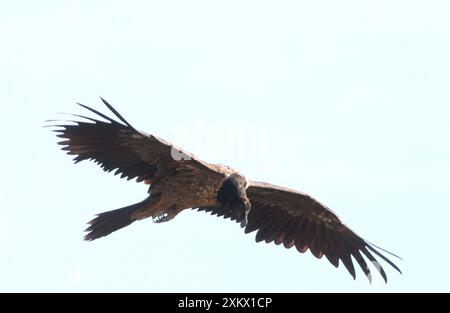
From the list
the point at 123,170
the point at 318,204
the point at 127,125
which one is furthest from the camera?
the point at 318,204

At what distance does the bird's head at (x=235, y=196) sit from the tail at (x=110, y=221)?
803 mm

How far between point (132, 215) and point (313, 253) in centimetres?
241

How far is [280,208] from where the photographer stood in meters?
13.3

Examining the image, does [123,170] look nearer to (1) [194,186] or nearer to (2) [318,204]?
(1) [194,186]

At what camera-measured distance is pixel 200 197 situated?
39.9ft

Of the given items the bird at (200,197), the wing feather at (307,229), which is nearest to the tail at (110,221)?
the bird at (200,197)

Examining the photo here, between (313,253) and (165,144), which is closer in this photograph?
(165,144)

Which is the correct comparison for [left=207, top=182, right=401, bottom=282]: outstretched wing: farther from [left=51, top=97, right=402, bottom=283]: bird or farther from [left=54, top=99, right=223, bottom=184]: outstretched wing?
[left=54, top=99, right=223, bottom=184]: outstretched wing

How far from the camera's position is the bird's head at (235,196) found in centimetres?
1211

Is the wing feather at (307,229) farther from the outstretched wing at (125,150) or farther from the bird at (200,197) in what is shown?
the outstretched wing at (125,150)

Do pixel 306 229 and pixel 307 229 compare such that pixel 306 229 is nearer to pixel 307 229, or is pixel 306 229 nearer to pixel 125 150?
pixel 307 229

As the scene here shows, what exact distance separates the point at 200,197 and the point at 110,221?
983 millimetres

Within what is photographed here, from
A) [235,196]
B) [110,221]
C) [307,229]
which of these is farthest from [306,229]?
[110,221]

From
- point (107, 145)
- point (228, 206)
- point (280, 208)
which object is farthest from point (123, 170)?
point (280, 208)
